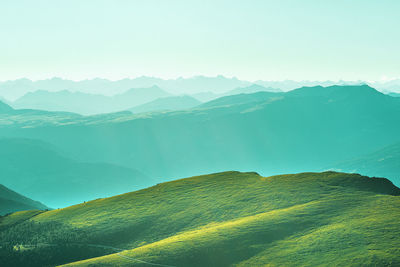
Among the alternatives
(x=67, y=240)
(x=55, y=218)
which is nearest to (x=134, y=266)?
(x=67, y=240)

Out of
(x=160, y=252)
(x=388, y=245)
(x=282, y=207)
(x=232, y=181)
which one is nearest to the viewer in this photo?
(x=388, y=245)

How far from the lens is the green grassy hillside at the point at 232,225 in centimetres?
5741

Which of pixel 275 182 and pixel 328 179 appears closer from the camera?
pixel 328 179

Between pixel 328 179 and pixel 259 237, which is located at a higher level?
pixel 328 179

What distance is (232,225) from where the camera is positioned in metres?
71.2

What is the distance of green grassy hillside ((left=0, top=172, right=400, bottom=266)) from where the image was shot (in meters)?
57.4

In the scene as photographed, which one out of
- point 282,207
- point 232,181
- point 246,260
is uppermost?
point 232,181

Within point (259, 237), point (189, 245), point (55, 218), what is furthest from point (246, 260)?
point (55, 218)

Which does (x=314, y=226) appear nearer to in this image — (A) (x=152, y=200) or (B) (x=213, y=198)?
(B) (x=213, y=198)

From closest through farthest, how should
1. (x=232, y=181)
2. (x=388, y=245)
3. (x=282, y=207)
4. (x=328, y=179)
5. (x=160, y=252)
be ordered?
1. (x=388, y=245)
2. (x=160, y=252)
3. (x=282, y=207)
4. (x=328, y=179)
5. (x=232, y=181)

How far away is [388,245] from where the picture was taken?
173 ft

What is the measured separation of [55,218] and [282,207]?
206ft

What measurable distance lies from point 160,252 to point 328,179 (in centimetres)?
4942

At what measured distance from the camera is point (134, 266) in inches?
2354
